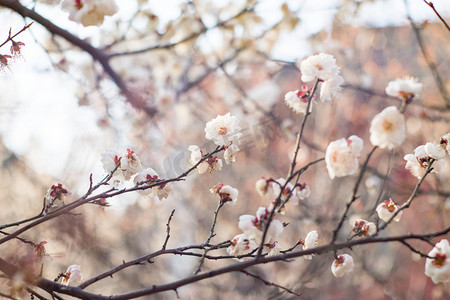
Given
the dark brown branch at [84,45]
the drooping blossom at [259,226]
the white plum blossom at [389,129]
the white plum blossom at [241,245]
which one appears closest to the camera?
the white plum blossom at [389,129]

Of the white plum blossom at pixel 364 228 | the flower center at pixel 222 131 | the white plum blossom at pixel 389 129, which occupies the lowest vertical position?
the white plum blossom at pixel 364 228

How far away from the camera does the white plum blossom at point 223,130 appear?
1.35 metres

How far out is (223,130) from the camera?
136 cm

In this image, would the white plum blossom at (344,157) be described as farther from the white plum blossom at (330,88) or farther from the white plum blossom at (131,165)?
the white plum blossom at (131,165)

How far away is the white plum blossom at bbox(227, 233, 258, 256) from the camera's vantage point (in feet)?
4.02

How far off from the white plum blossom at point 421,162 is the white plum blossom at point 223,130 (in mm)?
614

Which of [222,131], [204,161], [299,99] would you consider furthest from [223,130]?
[299,99]

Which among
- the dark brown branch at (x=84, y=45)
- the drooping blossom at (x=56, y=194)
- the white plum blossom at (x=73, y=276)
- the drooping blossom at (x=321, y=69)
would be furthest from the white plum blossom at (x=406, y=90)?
the dark brown branch at (x=84, y=45)

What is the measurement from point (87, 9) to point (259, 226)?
91 cm

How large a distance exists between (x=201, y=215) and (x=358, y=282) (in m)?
2.57

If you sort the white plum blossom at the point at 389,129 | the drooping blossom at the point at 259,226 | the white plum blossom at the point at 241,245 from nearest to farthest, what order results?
1. the white plum blossom at the point at 389,129
2. the drooping blossom at the point at 259,226
3. the white plum blossom at the point at 241,245

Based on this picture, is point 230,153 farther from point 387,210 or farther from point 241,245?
point 387,210

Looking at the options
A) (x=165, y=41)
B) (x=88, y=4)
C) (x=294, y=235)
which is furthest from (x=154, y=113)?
(x=294, y=235)

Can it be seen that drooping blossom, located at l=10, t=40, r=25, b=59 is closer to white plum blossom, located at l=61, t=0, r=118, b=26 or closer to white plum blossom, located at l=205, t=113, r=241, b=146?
white plum blossom, located at l=61, t=0, r=118, b=26
